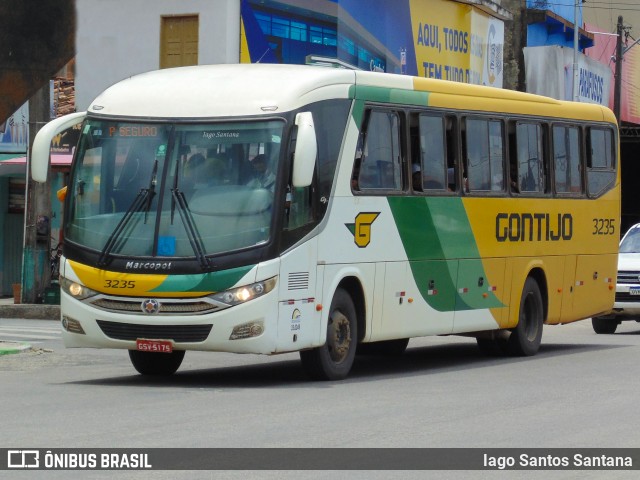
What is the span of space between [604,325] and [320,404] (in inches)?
561

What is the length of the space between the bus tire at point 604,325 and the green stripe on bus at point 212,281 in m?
13.3

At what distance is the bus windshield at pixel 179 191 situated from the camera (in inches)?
548

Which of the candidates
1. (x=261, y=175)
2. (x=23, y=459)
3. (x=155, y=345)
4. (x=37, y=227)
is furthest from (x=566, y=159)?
(x=23, y=459)

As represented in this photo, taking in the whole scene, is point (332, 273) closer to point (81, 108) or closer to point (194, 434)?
point (194, 434)

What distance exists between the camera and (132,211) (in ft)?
46.6

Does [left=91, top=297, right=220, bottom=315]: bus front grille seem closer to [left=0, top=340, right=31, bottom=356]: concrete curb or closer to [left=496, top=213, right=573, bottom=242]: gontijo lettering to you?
[left=0, top=340, right=31, bottom=356]: concrete curb

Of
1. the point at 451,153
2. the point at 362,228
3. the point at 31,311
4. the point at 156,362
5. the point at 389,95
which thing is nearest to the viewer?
the point at 362,228

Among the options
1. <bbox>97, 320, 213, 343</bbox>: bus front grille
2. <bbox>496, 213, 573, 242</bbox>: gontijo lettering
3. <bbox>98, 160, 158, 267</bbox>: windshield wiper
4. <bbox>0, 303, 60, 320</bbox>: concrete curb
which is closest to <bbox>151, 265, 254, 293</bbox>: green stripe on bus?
<bbox>97, 320, 213, 343</bbox>: bus front grille

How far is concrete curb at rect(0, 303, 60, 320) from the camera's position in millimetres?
27281

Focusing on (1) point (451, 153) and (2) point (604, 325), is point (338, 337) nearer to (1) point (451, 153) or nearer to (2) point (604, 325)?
(1) point (451, 153)

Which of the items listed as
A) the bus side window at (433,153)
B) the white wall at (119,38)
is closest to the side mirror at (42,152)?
the bus side window at (433,153)

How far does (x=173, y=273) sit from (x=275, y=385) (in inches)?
63.8

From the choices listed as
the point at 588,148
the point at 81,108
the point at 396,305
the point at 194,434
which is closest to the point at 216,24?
the point at 81,108

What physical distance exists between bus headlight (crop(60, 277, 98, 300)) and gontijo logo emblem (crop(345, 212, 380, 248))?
2747 millimetres
